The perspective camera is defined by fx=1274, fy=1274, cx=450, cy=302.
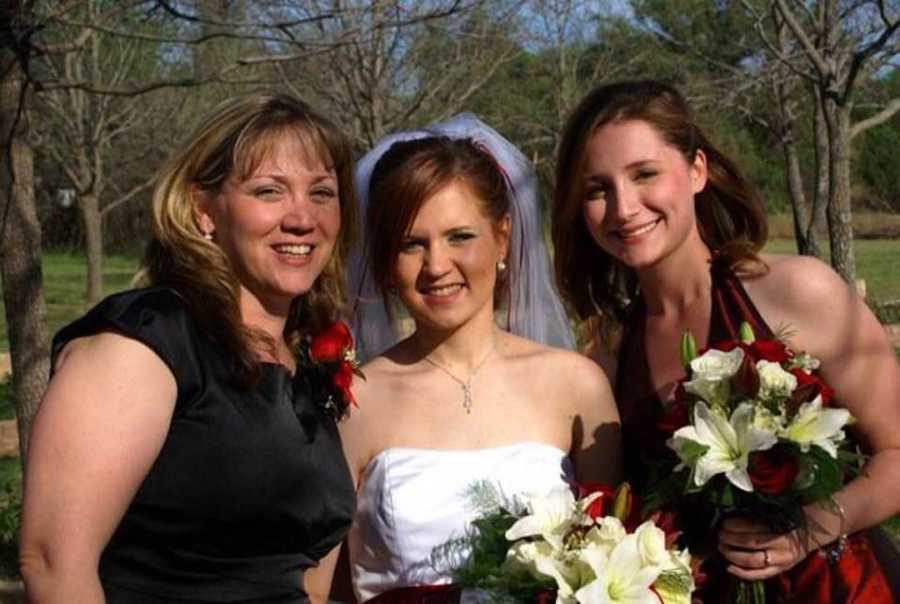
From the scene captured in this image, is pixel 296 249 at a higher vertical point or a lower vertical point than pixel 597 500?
→ higher

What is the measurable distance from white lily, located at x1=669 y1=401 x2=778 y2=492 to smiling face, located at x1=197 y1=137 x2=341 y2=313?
967 mm

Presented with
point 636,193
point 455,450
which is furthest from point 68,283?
point 636,193


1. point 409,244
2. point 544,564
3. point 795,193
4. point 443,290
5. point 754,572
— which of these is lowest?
point 795,193

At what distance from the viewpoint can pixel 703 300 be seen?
361cm

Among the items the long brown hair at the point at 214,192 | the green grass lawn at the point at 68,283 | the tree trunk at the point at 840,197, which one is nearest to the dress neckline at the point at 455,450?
the long brown hair at the point at 214,192

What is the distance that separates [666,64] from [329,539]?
17.1m

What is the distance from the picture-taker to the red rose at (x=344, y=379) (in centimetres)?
324

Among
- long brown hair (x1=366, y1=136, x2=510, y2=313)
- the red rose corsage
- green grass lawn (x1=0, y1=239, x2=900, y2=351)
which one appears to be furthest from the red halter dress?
green grass lawn (x1=0, y1=239, x2=900, y2=351)

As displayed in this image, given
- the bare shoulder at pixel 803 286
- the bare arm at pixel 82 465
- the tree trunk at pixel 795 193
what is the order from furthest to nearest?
the tree trunk at pixel 795 193 → the bare shoulder at pixel 803 286 → the bare arm at pixel 82 465

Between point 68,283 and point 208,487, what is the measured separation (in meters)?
27.3

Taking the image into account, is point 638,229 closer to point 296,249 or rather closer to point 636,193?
point 636,193

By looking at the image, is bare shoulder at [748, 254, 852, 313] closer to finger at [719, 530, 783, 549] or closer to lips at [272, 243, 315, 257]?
finger at [719, 530, 783, 549]

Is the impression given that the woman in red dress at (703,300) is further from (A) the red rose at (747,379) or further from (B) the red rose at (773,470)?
(A) the red rose at (747,379)

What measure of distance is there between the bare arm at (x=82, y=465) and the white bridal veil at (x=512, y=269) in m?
1.17
